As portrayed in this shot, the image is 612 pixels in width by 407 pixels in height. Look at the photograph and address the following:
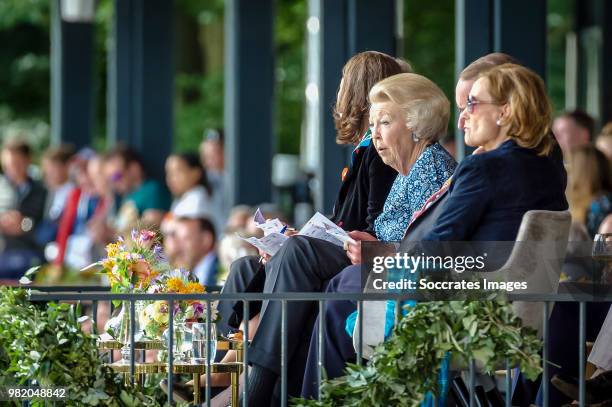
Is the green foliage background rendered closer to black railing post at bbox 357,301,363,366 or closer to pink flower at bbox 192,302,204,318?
pink flower at bbox 192,302,204,318

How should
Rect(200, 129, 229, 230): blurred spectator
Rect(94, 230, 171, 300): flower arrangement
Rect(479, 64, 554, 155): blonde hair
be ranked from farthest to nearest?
Rect(200, 129, 229, 230): blurred spectator < Rect(94, 230, 171, 300): flower arrangement < Rect(479, 64, 554, 155): blonde hair

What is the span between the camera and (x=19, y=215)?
1602 centimetres

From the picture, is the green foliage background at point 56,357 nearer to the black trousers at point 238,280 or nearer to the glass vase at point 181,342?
the glass vase at point 181,342

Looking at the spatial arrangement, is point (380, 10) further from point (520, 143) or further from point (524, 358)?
point (524, 358)

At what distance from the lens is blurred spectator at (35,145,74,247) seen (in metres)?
16.2

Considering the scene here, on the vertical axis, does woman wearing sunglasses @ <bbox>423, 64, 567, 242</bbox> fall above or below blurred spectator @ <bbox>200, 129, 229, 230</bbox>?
above

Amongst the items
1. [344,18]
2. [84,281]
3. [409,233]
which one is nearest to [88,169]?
[84,281]

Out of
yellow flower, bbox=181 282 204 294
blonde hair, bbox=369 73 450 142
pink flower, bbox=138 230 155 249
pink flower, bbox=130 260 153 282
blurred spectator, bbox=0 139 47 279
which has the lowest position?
blurred spectator, bbox=0 139 47 279

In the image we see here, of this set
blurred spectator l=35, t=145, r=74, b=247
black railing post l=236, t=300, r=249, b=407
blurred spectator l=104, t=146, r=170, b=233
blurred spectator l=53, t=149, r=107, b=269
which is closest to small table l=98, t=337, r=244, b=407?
black railing post l=236, t=300, r=249, b=407

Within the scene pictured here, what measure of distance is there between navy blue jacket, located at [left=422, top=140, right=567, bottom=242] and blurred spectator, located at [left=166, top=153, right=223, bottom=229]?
7468 millimetres

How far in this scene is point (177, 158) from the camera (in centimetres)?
1321

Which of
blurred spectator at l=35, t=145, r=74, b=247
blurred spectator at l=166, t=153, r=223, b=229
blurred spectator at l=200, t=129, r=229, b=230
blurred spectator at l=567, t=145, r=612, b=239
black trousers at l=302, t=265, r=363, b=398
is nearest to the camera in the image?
black trousers at l=302, t=265, r=363, b=398

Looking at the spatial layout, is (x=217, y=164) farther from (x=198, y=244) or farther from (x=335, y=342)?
(x=335, y=342)

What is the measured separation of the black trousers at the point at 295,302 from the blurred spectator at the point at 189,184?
21.8ft
